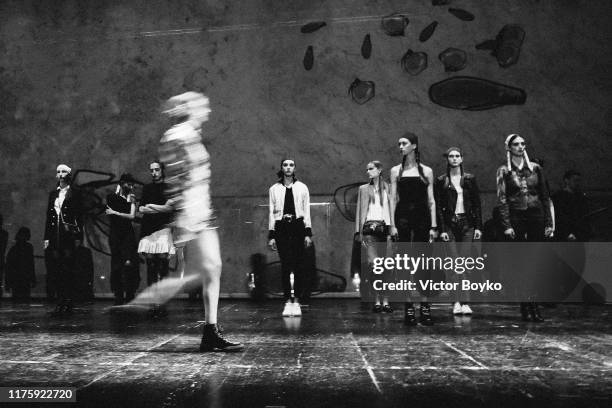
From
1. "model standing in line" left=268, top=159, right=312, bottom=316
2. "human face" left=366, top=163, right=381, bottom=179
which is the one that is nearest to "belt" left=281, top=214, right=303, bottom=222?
"model standing in line" left=268, top=159, right=312, bottom=316

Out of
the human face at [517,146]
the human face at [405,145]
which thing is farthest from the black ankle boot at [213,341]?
the human face at [517,146]

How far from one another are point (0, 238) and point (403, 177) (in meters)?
7.78

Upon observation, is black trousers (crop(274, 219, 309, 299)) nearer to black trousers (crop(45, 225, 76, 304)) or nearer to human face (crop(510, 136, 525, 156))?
human face (crop(510, 136, 525, 156))

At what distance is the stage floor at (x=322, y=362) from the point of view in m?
2.63

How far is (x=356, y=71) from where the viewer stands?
9.25 meters

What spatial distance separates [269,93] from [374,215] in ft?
11.9

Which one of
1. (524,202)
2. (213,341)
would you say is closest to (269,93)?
(524,202)

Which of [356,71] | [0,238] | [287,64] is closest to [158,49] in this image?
[287,64]

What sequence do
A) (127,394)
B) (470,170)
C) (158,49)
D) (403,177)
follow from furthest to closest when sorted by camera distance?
(158,49) < (470,170) < (403,177) < (127,394)

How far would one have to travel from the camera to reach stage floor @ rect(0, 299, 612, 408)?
2629mm

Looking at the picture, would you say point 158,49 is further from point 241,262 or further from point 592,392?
point 592,392

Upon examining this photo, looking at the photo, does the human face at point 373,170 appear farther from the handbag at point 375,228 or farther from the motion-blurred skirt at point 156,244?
the motion-blurred skirt at point 156,244

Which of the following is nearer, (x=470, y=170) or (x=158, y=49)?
(x=470, y=170)

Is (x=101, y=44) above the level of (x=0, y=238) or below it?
above
